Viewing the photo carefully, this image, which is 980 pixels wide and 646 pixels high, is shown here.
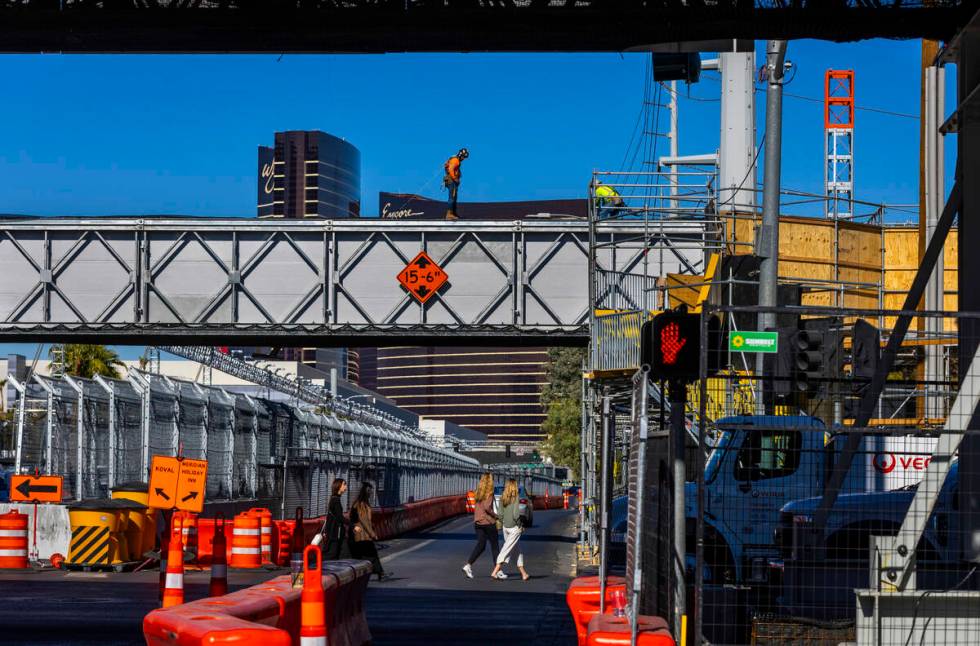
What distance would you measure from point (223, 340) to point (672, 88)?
29.2 m

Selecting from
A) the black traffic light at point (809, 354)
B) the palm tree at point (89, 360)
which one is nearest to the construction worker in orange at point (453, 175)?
the black traffic light at point (809, 354)

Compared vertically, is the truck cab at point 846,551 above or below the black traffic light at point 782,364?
below

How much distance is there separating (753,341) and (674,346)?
1073 millimetres

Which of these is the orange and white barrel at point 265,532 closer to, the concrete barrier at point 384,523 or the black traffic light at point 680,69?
the concrete barrier at point 384,523

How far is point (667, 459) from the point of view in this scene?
11.0 meters

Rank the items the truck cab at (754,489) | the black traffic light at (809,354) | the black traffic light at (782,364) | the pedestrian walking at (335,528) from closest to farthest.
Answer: the black traffic light at (782,364) < the black traffic light at (809,354) < the truck cab at (754,489) < the pedestrian walking at (335,528)

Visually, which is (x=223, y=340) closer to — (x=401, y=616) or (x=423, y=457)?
(x=401, y=616)

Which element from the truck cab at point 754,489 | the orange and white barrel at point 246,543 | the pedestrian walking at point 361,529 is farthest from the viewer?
the orange and white barrel at point 246,543

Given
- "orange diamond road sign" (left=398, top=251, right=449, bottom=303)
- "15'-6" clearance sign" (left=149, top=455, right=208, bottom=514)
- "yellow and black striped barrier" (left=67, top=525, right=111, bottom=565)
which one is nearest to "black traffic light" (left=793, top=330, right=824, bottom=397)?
"15'-6" clearance sign" (left=149, top=455, right=208, bottom=514)

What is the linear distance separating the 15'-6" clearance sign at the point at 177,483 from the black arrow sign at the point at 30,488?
818cm

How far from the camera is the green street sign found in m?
10.7

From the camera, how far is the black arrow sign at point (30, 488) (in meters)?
26.5

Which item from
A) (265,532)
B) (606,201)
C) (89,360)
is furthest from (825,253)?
(89,360)

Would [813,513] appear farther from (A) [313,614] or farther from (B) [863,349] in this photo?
(A) [313,614]
